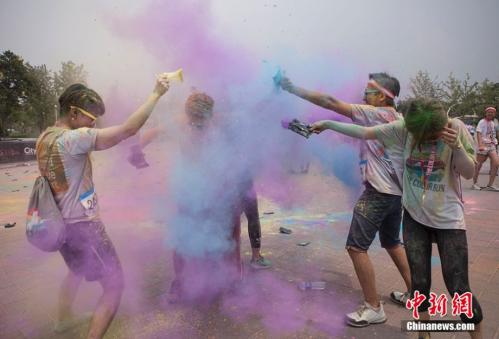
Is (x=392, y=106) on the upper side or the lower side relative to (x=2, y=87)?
lower

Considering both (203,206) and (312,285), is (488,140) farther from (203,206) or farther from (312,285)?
(203,206)

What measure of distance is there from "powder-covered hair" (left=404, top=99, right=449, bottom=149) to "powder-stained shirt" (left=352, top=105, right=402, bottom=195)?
490mm

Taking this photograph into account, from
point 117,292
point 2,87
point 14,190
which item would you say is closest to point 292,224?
point 117,292

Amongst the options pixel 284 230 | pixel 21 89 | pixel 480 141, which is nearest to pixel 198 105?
pixel 284 230

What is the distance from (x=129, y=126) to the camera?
2086 mm

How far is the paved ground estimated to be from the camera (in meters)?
2.69

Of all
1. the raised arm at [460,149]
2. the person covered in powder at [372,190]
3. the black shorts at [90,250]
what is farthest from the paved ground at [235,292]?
the raised arm at [460,149]

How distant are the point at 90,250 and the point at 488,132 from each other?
28.1 feet

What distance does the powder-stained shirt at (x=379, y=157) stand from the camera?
8.89 ft

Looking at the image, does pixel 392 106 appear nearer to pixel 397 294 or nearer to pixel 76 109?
pixel 397 294

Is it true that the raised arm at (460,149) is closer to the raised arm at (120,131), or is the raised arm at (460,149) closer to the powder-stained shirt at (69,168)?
the raised arm at (120,131)

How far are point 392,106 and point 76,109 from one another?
2289 millimetres

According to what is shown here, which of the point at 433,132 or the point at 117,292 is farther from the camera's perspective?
the point at 117,292

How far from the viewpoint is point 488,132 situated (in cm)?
798
